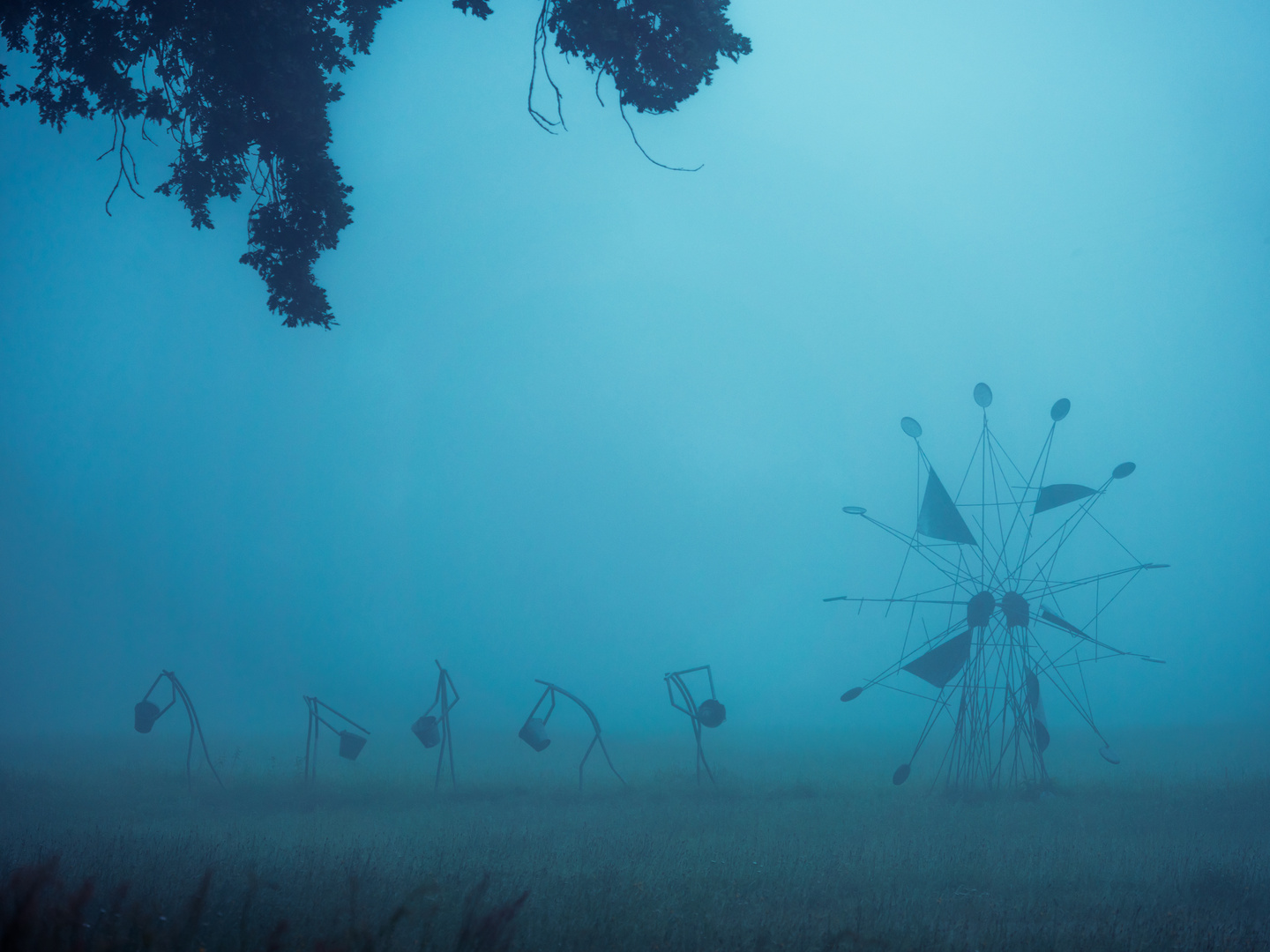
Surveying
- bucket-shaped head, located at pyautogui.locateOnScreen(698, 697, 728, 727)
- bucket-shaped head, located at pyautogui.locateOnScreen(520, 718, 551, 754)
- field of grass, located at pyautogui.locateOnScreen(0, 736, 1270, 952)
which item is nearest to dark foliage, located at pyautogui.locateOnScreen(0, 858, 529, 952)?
field of grass, located at pyautogui.locateOnScreen(0, 736, 1270, 952)

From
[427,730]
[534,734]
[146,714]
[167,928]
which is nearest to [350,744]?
[427,730]

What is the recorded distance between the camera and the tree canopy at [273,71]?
21.9ft

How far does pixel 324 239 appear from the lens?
7.48 metres

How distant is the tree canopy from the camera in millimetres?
6660

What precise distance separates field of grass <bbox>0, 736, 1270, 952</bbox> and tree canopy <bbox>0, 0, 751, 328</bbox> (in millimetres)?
4602

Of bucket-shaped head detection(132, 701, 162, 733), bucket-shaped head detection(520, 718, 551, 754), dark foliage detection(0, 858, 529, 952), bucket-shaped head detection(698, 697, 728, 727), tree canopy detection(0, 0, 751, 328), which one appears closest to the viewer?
dark foliage detection(0, 858, 529, 952)

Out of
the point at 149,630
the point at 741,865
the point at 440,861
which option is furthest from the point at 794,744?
the point at 149,630

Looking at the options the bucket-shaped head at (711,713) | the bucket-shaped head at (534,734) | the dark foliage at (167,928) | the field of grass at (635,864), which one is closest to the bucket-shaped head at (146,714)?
the field of grass at (635,864)

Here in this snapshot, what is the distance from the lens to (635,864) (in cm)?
771

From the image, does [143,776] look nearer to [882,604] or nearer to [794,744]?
[794,744]

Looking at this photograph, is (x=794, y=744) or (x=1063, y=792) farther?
(x=794, y=744)

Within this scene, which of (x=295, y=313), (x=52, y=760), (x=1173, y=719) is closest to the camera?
(x=295, y=313)

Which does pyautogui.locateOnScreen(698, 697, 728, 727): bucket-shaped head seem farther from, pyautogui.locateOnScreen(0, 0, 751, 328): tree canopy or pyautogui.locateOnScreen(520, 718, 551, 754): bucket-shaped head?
pyautogui.locateOnScreen(0, 0, 751, 328): tree canopy

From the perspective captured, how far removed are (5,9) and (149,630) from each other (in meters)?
26.6
